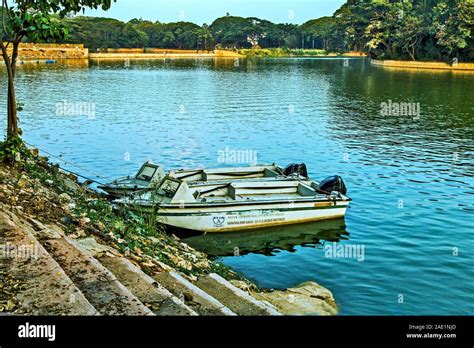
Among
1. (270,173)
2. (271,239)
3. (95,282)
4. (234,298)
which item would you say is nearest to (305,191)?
(270,173)

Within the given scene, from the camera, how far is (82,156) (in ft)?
112

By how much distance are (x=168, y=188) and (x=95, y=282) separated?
12.5 m

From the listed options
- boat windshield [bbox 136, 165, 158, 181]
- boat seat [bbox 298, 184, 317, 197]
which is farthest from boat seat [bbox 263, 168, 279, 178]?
boat windshield [bbox 136, 165, 158, 181]

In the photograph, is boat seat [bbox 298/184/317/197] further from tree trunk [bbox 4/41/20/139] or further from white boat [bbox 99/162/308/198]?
tree trunk [bbox 4/41/20/139]

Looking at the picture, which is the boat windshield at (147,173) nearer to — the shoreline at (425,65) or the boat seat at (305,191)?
the boat seat at (305,191)

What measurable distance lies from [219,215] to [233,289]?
9444 millimetres

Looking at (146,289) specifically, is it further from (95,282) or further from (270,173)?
(270,173)

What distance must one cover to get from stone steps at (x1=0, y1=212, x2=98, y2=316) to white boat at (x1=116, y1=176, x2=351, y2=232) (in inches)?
381

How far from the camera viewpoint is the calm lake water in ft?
55.9

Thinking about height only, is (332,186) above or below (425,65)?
below

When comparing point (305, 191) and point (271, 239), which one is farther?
point (305, 191)

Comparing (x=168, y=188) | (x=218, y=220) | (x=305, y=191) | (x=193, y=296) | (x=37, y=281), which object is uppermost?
(x=37, y=281)

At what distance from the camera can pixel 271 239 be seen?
20672mm

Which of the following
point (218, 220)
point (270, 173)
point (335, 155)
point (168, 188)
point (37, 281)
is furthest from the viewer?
point (335, 155)
